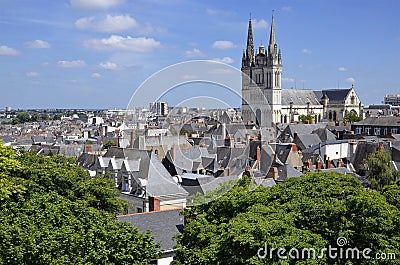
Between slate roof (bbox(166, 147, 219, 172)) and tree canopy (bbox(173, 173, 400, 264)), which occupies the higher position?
slate roof (bbox(166, 147, 219, 172))

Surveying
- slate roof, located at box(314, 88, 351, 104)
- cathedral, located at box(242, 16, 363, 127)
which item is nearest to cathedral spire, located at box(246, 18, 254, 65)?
cathedral, located at box(242, 16, 363, 127)

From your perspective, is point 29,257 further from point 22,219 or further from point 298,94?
point 298,94

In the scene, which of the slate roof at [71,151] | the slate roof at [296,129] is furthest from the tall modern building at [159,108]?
the slate roof at [296,129]

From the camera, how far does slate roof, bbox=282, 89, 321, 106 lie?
152m

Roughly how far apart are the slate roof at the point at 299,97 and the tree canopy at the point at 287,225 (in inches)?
5125

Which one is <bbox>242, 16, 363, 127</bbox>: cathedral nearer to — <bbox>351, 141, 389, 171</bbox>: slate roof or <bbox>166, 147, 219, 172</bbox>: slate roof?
<bbox>351, 141, 389, 171</bbox>: slate roof

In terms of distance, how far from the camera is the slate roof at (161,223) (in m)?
26.2

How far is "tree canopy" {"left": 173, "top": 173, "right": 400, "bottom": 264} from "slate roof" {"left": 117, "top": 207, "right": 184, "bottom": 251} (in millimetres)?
3680

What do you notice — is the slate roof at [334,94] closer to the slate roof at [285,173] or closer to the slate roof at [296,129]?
the slate roof at [296,129]

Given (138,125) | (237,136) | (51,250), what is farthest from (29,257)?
(237,136)

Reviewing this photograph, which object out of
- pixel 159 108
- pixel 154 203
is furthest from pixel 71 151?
pixel 159 108

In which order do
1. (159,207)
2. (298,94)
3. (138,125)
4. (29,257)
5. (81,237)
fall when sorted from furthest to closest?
(298,94), (159,207), (138,125), (81,237), (29,257)

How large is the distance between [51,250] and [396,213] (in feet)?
44.2

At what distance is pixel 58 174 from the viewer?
97.2 ft
